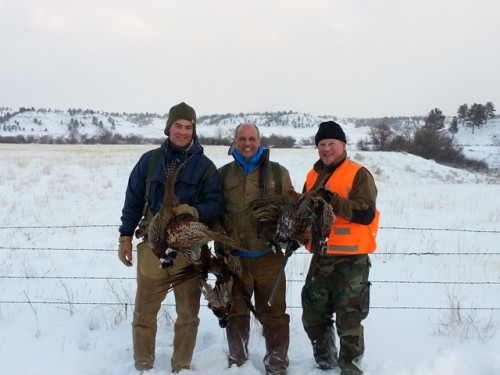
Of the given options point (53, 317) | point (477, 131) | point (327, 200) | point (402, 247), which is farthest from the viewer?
point (477, 131)

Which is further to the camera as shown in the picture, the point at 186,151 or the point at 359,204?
the point at 186,151

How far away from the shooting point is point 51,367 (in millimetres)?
3633

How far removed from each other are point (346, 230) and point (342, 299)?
0.58 m

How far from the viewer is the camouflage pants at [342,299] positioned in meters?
3.31

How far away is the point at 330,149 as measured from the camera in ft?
10.8

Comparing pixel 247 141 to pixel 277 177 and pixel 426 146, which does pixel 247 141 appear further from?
pixel 426 146

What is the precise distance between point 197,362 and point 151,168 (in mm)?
1859

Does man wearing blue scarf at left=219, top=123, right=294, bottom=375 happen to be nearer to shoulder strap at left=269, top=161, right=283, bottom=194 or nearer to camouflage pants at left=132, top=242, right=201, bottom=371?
shoulder strap at left=269, top=161, right=283, bottom=194

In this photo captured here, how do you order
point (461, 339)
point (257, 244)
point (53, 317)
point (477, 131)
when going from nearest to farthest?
point (257, 244) → point (461, 339) → point (53, 317) → point (477, 131)

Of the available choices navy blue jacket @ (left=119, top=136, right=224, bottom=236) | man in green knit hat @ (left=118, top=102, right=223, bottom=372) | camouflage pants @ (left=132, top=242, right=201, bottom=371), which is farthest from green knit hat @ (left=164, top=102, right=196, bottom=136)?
camouflage pants @ (left=132, top=242, right=201, bottom=371)

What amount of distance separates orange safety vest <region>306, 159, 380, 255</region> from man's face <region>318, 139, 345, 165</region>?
9 centimetres

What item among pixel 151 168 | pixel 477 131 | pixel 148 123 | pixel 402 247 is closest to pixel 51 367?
pixel 151 168

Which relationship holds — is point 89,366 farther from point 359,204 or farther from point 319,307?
point 359,204

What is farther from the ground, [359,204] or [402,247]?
[359,204]
